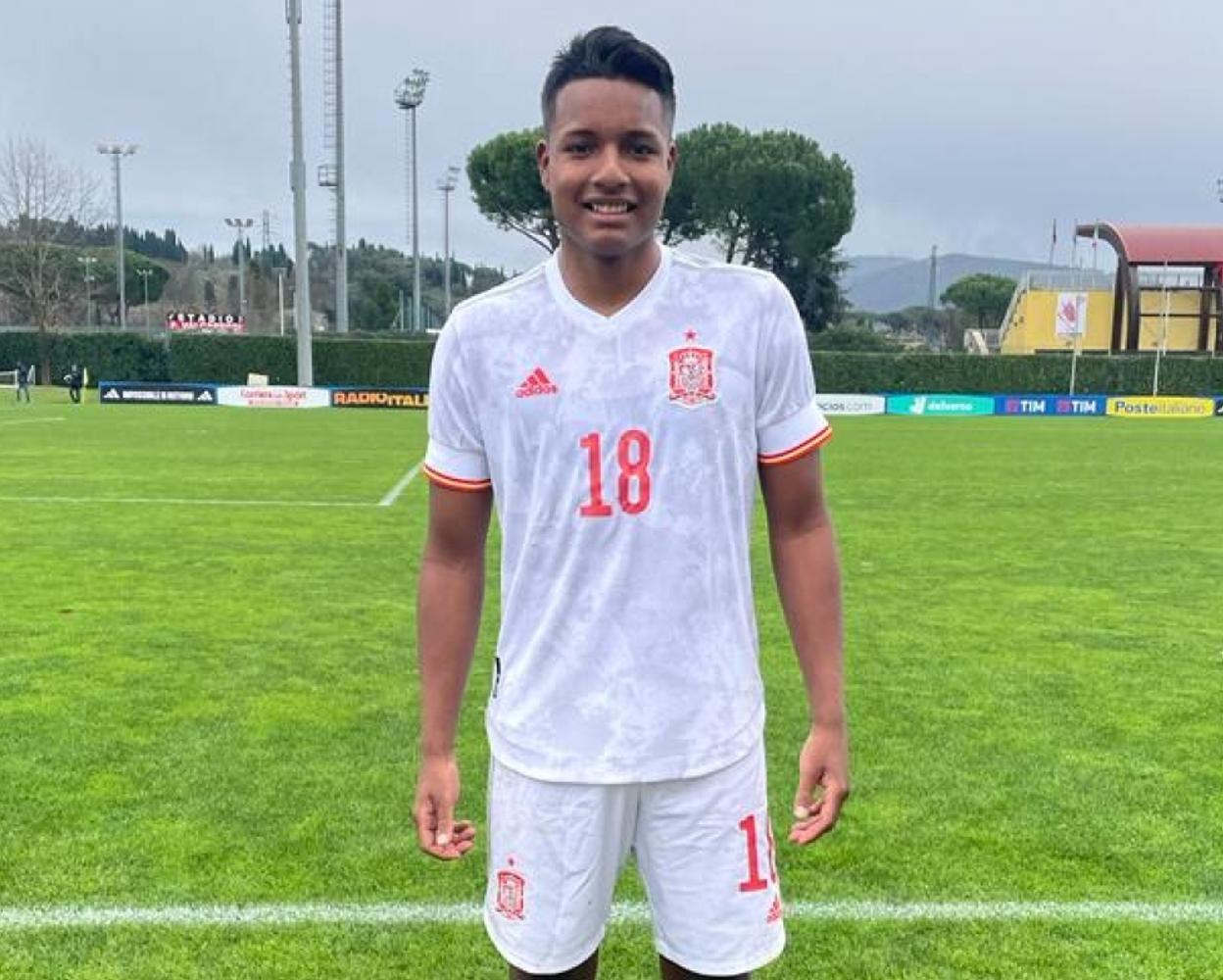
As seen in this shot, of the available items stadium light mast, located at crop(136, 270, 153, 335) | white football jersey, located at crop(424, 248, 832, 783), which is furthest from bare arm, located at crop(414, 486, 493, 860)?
stadium light mast, located at crop(136, 270, 153, 335)

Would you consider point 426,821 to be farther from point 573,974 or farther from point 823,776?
point 823,776

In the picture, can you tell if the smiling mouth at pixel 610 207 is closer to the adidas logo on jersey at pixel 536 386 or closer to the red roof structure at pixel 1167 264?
the adidas logo on jersey at pixel 536 386

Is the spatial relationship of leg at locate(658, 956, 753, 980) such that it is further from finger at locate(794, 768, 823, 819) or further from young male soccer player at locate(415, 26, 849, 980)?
finger at locate(794, 768, 823, 819)

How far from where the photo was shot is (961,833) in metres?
4.16

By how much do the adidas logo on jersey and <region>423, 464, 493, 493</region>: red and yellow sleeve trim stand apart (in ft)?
0.71

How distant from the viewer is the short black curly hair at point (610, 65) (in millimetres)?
1883

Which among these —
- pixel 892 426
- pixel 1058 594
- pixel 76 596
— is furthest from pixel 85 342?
pixel 1058 594

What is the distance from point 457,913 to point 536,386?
2.26m

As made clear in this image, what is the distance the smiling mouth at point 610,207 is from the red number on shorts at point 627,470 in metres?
0.37

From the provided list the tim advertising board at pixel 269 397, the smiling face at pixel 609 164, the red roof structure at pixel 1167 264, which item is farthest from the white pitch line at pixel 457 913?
the red roof structure at pixel 1167 264

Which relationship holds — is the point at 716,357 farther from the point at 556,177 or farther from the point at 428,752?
the point at 428,752

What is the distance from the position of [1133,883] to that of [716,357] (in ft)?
9.47

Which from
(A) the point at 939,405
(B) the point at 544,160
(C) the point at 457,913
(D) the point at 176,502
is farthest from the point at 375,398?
(B) the point at 544,160

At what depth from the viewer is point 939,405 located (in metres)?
35.4
